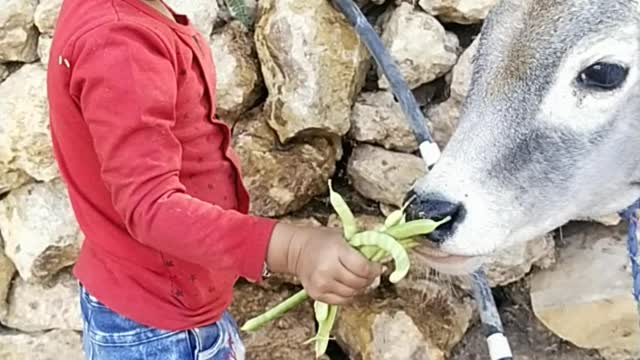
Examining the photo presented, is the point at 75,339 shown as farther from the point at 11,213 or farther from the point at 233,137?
the point at 233,137

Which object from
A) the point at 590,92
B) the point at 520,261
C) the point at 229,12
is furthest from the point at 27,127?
the point at 590,92

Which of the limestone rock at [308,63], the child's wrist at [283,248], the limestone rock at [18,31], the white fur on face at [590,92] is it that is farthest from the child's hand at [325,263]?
the limestone rock at [18,31]

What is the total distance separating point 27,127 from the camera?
7.37 ft

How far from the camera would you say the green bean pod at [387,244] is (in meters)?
1.21

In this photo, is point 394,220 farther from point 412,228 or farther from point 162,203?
point 162,203

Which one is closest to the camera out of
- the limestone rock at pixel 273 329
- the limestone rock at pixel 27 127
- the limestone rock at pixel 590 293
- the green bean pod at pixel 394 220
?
the green bean pod at pixel 394 220

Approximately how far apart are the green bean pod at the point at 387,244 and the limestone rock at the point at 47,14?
1.25m

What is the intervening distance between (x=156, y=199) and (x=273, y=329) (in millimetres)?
1192

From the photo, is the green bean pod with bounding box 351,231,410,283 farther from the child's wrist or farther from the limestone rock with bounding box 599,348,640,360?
the limestone rock with bounding box 599,348,640,360

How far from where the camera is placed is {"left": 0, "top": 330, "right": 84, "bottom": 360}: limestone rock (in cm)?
243

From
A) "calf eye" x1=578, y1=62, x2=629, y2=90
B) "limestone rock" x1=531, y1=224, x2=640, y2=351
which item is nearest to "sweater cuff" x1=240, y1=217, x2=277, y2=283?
"calf eye" x1=578, y1=62, x2=629, y2=90

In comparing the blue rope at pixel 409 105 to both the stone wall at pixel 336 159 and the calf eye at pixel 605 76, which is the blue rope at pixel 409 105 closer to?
the stone wall at pixel 336 159

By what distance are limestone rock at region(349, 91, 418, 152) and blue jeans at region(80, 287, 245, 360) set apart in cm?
79

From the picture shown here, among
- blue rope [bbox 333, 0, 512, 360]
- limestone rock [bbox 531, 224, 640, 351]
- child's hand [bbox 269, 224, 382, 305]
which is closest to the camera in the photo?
child's hand [bbox 269, 224, 382, 305]
